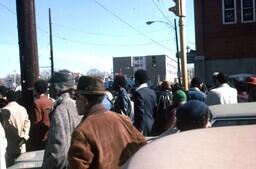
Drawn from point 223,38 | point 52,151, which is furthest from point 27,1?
point 223,38

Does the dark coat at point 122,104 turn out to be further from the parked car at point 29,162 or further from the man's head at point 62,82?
the man's head at point 62,82

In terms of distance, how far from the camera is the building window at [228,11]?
3650cm

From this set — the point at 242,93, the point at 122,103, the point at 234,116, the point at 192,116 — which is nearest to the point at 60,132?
the point at 192,116

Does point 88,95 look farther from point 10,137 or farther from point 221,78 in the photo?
point 221,78

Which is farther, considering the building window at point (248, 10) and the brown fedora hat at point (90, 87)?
the building window at point (248, 10)

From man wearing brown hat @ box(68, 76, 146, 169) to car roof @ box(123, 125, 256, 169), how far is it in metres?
1.33

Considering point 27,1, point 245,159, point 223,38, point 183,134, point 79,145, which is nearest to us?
point 245,159

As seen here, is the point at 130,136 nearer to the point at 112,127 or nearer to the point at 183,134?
the point at 112,127

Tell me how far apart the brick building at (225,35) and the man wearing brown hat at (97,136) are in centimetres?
3182

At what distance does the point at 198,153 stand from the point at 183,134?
0.36 m

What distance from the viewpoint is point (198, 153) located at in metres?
1.89

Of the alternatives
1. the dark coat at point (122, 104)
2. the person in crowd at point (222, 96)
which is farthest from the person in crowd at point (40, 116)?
the person in crowd at point (222, 96)

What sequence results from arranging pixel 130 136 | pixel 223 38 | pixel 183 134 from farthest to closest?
pixel 223 38
pixel 130 136
pixel 183 134

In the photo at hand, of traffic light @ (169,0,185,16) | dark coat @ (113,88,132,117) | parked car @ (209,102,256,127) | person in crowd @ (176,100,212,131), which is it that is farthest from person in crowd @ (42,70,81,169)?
traffic light @ (169,0,185,16)
